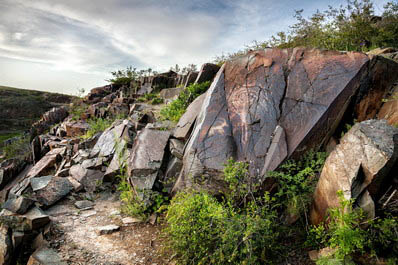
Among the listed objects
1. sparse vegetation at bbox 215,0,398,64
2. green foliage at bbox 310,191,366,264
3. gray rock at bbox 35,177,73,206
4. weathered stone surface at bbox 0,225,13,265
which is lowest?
weathered stone surface at bbox 0,225,13,265

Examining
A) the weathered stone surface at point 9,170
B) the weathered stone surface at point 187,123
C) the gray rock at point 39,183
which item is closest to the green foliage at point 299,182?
the weathered stone surface at point 187,123

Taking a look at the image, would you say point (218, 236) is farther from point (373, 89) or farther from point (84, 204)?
point (373, 89)

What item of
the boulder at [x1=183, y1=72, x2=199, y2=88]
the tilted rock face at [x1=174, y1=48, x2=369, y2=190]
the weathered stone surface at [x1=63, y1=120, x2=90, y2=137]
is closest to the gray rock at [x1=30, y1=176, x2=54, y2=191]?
the tilted rock face at [x1=174, y1=48, x2=369, y2=190]

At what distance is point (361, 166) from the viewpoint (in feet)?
11.1

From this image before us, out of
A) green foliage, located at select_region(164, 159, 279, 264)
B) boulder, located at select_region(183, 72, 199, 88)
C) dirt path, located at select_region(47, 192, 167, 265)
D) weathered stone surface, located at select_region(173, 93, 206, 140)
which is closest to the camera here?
green foliage, located at select_region(164, 159, 279, 264)

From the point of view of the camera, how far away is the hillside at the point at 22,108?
1063 inches

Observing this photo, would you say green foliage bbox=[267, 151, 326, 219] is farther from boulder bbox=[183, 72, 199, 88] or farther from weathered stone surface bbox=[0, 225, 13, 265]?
boulder bbox=[183, 72, 199, 88]

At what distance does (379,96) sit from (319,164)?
6.85ft

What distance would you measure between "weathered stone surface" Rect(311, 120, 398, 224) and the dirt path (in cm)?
286

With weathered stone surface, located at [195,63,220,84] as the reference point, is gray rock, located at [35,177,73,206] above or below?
below

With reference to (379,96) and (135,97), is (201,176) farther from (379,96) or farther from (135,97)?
(135,97)

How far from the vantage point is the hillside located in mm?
27000

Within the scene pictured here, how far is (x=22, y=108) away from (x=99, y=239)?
31.2 meters

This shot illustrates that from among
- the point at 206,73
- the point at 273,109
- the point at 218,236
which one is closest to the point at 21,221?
the point at 218,236
